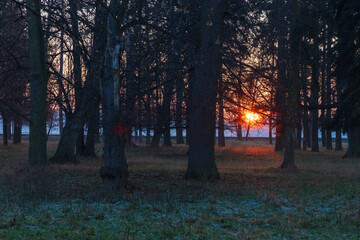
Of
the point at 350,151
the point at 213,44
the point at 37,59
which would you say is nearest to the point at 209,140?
the point at 213,44

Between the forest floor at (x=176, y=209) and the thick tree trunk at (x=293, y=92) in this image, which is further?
the thick tree trunk at (x=293, y=92)

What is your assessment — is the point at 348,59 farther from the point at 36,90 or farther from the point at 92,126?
the point at 36,90

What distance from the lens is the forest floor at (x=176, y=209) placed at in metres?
6.07

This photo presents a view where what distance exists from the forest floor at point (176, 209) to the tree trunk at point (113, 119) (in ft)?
1.45

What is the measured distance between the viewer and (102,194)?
881 centimetres

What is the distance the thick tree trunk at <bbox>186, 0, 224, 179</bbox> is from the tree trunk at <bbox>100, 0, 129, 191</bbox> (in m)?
2.88

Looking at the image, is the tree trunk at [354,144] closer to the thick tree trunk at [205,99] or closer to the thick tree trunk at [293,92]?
the thick tree trunk at [293,92]

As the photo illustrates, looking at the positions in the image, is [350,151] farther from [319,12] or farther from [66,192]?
[66,192]

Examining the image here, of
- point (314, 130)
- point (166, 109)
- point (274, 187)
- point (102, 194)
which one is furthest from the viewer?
point (314, 130)

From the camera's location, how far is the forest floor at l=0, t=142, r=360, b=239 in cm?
607

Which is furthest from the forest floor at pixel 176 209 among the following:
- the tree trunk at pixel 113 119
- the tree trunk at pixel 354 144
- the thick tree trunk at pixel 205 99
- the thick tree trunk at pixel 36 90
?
the tree trunk at pixel 354 144

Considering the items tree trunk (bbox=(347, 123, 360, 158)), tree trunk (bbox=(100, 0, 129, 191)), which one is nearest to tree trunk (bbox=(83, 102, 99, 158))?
tree trunk (bbox=(100, 0, 129, 191))

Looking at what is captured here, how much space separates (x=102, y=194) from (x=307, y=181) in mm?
6828

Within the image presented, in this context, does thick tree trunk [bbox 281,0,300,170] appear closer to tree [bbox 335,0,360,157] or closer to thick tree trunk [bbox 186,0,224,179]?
tree [bbox 335,0,360,157]
